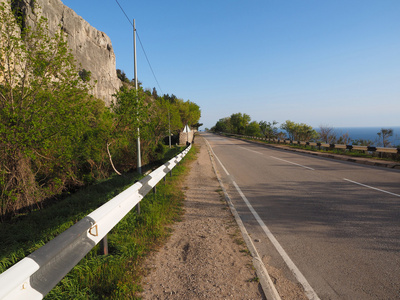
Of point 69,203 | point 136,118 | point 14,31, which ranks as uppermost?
point 14,31

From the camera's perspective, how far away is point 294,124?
56031 mm

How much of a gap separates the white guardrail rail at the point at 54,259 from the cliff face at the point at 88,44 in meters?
75.4

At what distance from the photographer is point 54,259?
7.32ft

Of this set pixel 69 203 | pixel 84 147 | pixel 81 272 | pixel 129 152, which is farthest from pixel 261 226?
pixel 129 152

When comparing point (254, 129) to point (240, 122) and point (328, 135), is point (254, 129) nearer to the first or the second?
point (240, 122)

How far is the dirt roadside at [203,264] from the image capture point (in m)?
2.85

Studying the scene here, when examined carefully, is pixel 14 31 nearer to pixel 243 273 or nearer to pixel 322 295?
pixel 243 273

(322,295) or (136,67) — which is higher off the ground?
(136,67)

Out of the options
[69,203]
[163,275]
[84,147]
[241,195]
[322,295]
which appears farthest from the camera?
[84,147]

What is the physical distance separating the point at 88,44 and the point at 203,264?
101m

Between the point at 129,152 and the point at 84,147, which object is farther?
the point at 129,152

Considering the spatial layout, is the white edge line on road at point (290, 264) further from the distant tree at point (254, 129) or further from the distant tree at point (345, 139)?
the distant tree at point (254, 129)

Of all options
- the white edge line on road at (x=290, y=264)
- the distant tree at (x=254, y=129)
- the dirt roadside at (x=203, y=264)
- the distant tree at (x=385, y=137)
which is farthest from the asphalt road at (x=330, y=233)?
the distant tree at (x=254, y=129)

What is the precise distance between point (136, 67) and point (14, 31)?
562 cm
